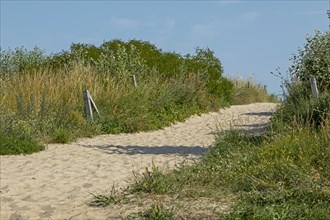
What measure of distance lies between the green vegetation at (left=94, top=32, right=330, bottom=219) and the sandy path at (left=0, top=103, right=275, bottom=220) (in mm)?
772

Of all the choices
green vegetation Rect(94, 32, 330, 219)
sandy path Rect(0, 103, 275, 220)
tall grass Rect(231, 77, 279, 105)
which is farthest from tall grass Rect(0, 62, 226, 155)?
tall grass Rect(231, 77, 279, 105)

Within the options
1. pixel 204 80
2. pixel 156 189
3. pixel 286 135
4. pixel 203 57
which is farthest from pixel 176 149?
pixel 203 57

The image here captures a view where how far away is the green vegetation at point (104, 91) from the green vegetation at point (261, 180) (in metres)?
5.31

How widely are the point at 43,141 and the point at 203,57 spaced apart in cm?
1511

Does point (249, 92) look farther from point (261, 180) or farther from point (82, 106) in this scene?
point (261, 180)

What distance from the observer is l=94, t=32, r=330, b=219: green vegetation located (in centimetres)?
695

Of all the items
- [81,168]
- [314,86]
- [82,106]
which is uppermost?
[314,86]

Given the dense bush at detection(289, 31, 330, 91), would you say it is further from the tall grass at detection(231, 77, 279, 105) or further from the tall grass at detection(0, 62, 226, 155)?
the tall grass at detection(231, 77, 279, 105)

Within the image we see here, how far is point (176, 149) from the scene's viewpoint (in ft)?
43.9

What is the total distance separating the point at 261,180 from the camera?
312 inches

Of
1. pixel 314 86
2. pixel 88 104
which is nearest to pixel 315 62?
pixel 314 86

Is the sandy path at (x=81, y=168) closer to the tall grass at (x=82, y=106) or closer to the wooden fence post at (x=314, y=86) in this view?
the tall grass at (x=82, y=106)

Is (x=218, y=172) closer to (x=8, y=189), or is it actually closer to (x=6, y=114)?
(x=8, y=189)

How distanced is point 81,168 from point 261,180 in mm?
4010
